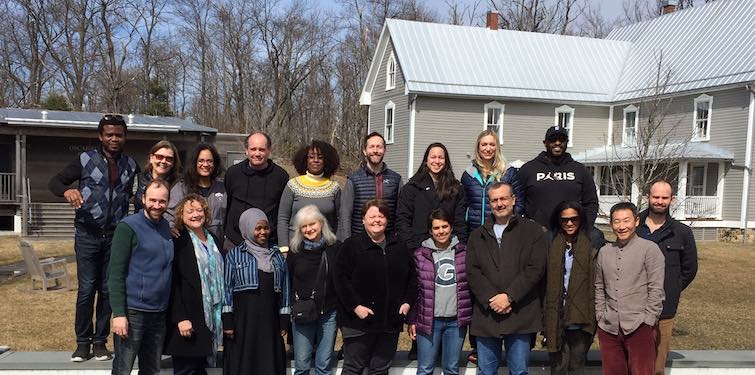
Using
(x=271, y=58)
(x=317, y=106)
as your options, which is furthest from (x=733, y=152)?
(x=271, y=58)

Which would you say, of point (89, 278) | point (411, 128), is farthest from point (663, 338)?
point (411, 128)

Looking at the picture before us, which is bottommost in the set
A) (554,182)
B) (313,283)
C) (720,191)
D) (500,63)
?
(313,283)

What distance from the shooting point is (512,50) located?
24.2 meters

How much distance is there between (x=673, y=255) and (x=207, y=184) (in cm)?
356

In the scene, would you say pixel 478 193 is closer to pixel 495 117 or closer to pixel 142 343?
pixel 142 343

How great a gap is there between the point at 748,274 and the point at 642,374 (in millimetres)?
9929

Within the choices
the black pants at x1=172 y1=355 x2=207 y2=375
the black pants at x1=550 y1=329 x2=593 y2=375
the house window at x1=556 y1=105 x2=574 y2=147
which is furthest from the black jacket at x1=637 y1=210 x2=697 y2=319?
the house window at x1=556 y1=105 x2=574 y2=147

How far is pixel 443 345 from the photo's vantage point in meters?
4.50

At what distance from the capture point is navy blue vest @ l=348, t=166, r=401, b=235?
486 centimetres

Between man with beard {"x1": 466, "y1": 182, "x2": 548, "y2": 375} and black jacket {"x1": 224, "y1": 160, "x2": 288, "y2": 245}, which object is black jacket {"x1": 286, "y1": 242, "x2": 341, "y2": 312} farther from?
man with beard {"x1": 466, "y1": 182, "x2": 548, "y2": 375}

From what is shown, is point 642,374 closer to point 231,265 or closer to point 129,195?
point 231,265

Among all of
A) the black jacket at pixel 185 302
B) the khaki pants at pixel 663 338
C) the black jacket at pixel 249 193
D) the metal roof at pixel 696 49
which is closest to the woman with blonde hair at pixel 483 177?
the khaki pants at pixel 663 338

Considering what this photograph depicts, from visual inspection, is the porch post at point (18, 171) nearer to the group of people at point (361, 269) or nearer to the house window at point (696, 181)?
the group of people at point (361, 269)

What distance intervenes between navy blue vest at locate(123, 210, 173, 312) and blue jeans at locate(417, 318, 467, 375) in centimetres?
186
